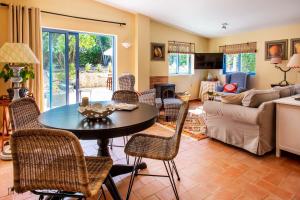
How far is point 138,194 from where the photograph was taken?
2.08 meters

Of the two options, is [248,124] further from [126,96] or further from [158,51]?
[158,51]

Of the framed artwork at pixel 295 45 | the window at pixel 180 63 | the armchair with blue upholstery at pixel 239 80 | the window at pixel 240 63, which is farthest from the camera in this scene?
the window at pixel 180 63

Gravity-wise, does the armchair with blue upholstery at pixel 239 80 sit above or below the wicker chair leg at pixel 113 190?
above

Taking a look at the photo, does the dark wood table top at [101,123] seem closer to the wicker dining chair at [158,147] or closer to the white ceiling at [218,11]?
the wicker dining chair at [158,147]

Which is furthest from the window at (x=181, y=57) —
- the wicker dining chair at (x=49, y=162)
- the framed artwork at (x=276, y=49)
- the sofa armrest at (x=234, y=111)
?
the wicker dining chair at (x=49, y=162)

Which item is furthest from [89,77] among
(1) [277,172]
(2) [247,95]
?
(1) [277,172]

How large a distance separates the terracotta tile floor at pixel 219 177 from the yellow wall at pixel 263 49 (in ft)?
11.8

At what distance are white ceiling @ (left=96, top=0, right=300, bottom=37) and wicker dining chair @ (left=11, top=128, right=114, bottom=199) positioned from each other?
14.1ft

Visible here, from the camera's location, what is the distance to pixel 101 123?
176 centimetres

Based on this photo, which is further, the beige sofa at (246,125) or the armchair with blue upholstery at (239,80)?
the armchair with blue upholstery at (239,80)

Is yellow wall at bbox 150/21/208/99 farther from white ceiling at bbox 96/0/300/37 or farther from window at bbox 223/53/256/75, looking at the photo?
window at bbox 223/53/256/75

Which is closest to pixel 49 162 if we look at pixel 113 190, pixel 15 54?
pixel 113 190

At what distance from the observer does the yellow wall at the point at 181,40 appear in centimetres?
638

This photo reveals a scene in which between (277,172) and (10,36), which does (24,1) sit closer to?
(10,36)
